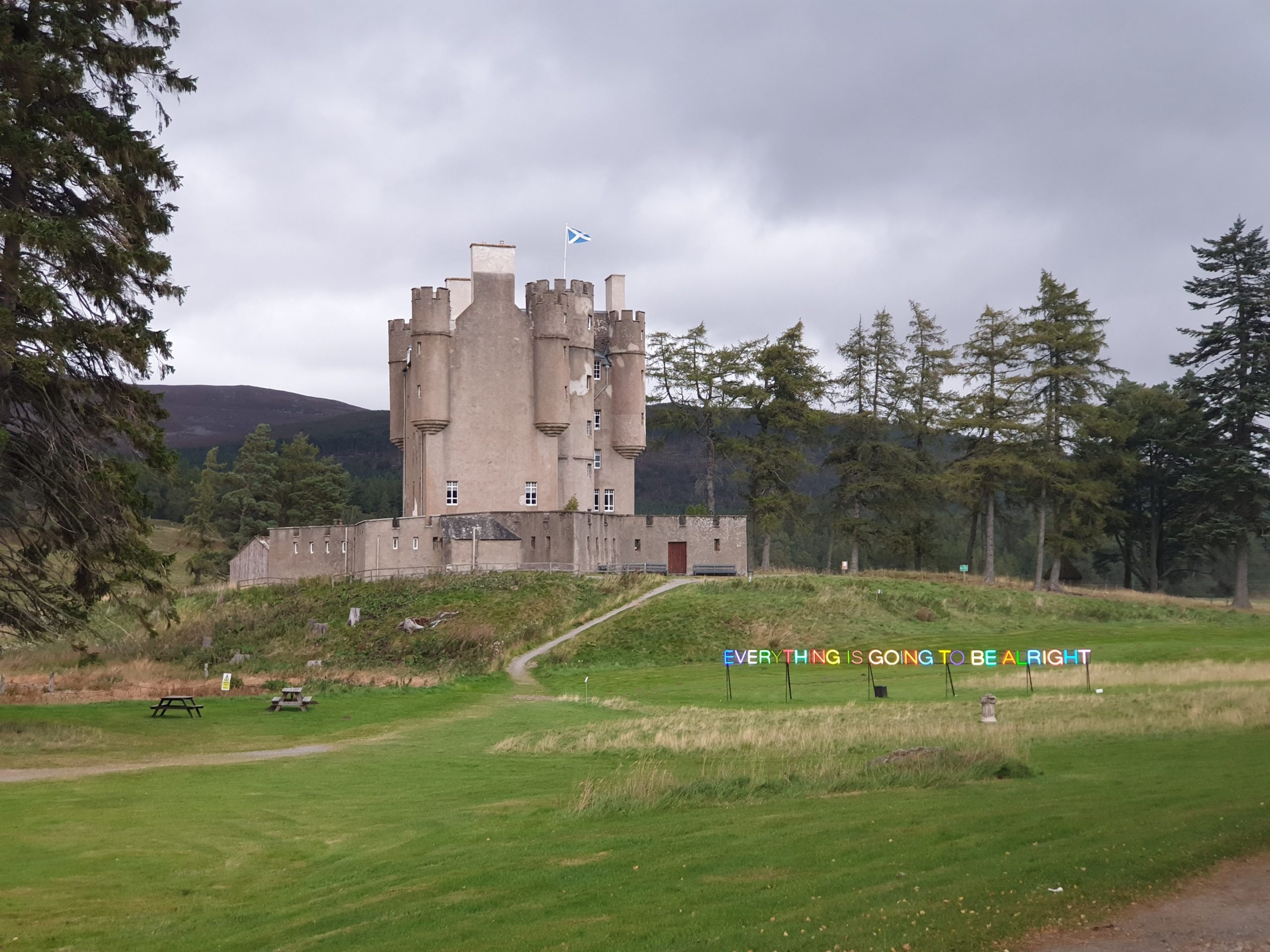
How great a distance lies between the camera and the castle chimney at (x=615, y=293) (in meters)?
72.6

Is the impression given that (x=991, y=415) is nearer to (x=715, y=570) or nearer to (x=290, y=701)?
Result: (x=715, y=570)

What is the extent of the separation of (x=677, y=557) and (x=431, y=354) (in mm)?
16666

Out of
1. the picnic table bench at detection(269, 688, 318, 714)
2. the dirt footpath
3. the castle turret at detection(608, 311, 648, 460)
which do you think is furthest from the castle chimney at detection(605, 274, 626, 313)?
the dirt footpath

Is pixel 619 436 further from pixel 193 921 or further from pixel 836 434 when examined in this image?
pixel 193 921

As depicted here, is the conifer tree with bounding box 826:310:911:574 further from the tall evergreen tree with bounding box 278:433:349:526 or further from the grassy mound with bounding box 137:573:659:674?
the tall evergreen tree with bounding box 278:433:349:526

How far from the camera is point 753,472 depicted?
71.1 m

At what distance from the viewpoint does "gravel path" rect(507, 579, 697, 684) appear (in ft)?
144

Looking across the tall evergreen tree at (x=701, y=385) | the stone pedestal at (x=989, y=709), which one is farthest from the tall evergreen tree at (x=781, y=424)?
the stone pedestal at (x=989, y=709)

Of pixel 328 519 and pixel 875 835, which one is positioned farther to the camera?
pixel 328 519

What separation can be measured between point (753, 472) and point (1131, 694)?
44076 millimetres

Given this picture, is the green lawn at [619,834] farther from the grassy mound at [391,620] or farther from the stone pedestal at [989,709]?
the grassy mound at [391,620]

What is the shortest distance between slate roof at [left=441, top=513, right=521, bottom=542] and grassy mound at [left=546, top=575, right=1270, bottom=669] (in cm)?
951

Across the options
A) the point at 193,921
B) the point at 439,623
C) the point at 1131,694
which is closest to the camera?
the point at 193,921

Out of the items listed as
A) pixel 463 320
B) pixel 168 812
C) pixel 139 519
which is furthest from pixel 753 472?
pixel 168 812
